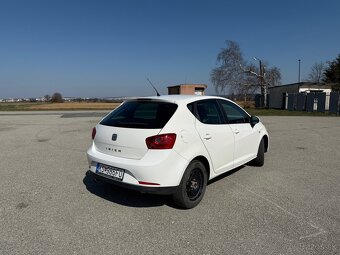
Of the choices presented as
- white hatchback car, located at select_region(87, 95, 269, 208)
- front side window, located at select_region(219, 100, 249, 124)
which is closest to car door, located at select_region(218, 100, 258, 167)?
front side window, located at select_region(219, 100, 249, 124)

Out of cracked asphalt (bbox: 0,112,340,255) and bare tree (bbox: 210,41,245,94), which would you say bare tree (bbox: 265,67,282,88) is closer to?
bare tree (bbox: 210,41,245,94)

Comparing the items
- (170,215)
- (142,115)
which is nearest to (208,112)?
(142,115)

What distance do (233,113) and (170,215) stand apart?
87.4 inches

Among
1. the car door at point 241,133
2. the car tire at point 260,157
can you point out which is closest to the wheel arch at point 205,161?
the car door at point 241,133

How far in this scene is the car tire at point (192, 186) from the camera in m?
3.65

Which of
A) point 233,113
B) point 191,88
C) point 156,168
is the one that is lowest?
point 156,168

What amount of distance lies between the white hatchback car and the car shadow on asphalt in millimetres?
413

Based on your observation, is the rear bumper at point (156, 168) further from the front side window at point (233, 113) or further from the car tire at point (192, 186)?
the front side window at point (233, 113)

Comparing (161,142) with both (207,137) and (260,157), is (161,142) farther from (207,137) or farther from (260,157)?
(260,157)

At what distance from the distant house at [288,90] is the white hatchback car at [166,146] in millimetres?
29110

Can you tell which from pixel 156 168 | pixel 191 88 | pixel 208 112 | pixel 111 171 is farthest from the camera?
pixel 191 88

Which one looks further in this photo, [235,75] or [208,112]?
[235,75]

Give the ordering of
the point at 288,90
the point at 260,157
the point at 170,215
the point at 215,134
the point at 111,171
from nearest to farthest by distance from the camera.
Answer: the point at 170,215 → the point at 111,171 → the point at 215,134 → the point at 260,157 → the point at 288,90

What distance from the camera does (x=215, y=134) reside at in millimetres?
4176
